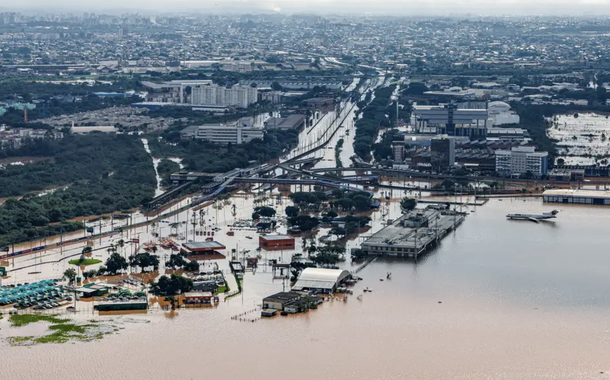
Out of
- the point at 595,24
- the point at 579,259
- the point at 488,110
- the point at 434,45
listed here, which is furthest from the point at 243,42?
the point at 579,259

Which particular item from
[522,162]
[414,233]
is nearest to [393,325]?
[414,233]

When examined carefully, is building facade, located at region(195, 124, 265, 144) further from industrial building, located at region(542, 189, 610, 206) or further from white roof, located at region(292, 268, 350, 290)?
white roof, located at region(292, 268, 350, 290)

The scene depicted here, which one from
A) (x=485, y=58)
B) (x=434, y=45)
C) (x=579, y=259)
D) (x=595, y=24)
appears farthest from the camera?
(x=595, y=24)

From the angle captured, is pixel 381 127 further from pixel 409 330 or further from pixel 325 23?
pixel 325 23

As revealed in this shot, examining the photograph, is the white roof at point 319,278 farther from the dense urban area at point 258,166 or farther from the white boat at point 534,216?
the white boat at point 534,216

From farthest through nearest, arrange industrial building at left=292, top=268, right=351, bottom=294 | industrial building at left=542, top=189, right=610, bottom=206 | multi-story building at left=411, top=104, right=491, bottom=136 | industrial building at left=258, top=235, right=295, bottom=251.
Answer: multi-story building at left=411, top=104, right=491, bottom=136 < industrial building at left=542, top=189, right=610, bottom=206 < industrial building at left=258, top=235, right=295, bottom=251 < industrial building at left=292, top=268, right=351, bottom=294

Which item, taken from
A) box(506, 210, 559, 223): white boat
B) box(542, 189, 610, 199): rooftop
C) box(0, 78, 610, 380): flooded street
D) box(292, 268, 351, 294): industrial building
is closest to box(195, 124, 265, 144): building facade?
box(542, 189, 610, 199): rooftop

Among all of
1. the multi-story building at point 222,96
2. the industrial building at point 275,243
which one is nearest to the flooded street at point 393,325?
the industrial building at point 275,243
